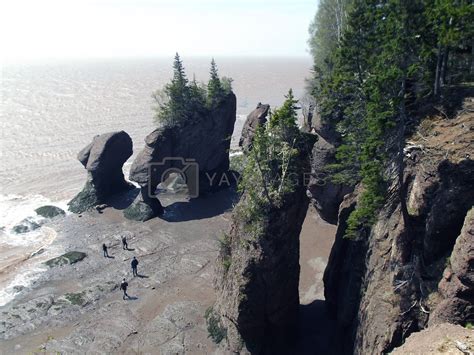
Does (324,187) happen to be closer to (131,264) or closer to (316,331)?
(316,331)

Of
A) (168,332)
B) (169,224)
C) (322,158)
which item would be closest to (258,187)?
(168,332)

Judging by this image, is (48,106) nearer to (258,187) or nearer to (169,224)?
(169,224)

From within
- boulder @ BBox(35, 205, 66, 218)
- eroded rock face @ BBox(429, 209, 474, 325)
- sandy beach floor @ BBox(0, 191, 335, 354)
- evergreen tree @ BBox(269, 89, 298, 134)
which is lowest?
sandy beach floor @ BBox(0, 191, 335, 354)

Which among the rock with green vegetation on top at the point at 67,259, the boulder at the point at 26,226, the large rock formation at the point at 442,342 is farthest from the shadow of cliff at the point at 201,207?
the large rock formation at the point at 442,342

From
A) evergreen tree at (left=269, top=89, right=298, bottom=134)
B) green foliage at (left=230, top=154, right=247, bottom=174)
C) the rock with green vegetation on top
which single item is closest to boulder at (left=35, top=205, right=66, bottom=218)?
the rock with green vegetation on top

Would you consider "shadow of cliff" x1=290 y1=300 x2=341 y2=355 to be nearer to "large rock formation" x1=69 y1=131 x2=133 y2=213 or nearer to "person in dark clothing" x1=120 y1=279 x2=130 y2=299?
"person in dark clothing" x1=120 y1=279 x2=130 y2=299

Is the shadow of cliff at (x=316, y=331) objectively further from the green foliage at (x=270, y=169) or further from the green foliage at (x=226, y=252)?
the green foliage at (x=270, y=169)
